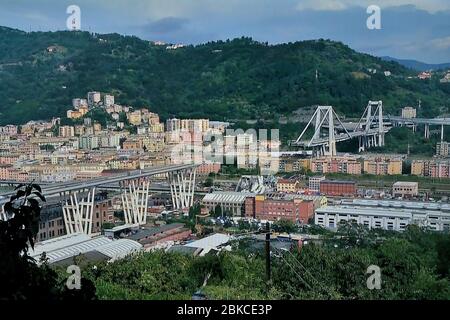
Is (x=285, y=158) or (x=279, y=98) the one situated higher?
(x=279, y=98)

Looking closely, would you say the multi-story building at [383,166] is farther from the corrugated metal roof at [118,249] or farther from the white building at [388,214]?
the corrugated metal roof at [118,249]

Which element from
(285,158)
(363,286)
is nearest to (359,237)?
(363,286)

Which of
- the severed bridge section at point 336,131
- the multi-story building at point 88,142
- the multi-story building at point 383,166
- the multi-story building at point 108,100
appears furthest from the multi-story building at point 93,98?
the multi-story building at point 383,166

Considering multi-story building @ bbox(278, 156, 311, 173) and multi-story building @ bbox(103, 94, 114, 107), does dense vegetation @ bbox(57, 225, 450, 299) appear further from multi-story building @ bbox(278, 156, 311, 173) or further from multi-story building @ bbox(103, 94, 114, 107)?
multi-story building @ bbox(103, 94, 114, 107)

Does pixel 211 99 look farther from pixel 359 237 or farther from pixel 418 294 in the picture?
pixel 418 294

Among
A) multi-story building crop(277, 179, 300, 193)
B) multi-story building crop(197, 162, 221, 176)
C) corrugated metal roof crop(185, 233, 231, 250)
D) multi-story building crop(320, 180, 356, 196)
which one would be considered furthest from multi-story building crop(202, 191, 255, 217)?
multi-story building crop(197, 162, 221, 176)

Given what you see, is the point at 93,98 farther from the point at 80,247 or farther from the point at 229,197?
the point at 80,247
